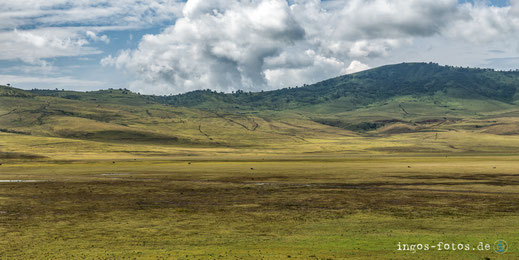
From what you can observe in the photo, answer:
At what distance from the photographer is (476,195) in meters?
57.2

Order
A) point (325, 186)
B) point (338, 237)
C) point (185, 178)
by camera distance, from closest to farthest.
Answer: point (338, 237) < point (325, 186) < point (185, 178)

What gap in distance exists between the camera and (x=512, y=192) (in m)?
59.8

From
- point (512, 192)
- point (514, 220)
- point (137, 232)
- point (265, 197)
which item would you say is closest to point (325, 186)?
point (265, 197)

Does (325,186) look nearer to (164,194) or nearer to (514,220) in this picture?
(164,194)

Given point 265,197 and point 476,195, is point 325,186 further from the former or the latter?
point 476,195

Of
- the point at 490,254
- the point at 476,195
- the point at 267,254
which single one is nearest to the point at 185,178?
the point at 476,195

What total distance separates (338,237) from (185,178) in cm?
5507

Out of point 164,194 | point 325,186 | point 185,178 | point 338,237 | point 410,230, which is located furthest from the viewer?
point 185,178

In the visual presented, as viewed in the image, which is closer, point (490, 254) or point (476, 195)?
point (490, 254)

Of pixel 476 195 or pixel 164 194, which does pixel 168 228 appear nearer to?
pixel 164 194

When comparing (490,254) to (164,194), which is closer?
(490,254)

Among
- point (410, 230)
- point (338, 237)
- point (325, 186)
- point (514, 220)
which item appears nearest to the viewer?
point (338, 237)

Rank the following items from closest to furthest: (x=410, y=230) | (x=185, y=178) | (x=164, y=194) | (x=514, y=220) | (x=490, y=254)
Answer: (x=490, y=254) < (x=410, y=230) < (x=514, y=220) < (x=164, y=194) < (x=185, y=178)

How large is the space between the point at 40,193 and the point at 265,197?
105 feet
